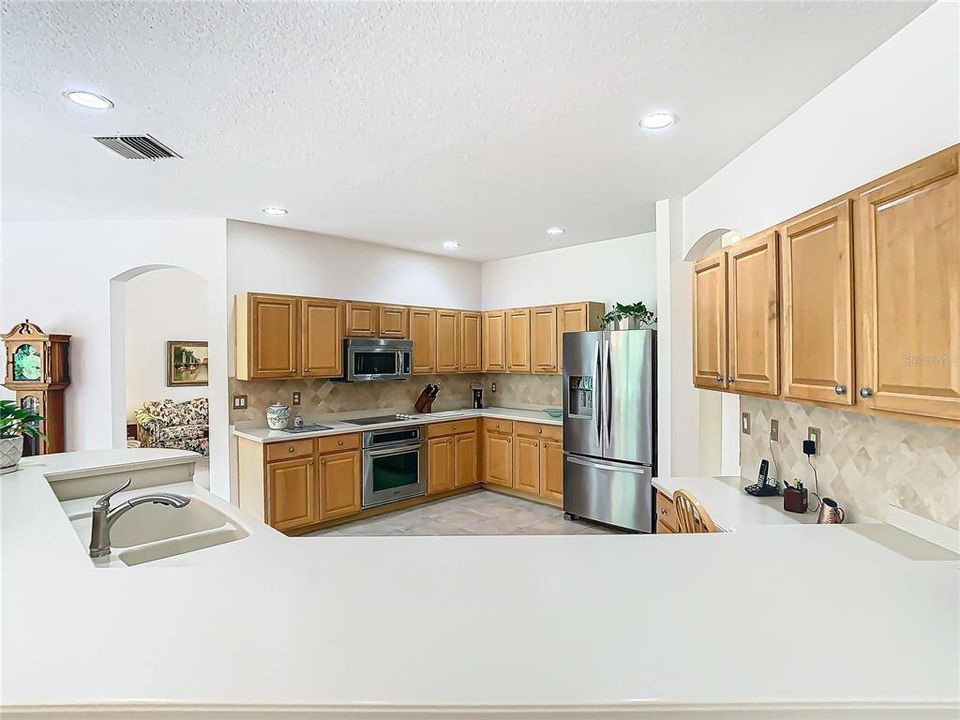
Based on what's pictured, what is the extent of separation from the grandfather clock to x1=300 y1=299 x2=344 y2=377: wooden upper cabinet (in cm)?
199

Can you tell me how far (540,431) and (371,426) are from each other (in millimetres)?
1669

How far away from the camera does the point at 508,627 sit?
998mm

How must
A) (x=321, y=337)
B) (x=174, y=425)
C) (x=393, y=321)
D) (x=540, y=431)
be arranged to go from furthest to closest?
(x=174, y=425) → (x=393, y=321) → (x=540, y=431) → (x=321, y=337)

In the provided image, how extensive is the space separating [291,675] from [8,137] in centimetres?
326

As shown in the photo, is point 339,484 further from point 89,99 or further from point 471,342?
point 89,99

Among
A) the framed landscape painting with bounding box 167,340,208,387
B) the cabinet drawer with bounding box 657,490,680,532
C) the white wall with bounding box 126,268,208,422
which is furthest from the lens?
the framed landscape painting with bounding box 167,340,208,387

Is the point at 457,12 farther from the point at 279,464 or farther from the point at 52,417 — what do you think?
the point at 52,417

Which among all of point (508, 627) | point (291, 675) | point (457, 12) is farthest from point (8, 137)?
point (508, 627)

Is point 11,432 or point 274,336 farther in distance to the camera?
point 274,336

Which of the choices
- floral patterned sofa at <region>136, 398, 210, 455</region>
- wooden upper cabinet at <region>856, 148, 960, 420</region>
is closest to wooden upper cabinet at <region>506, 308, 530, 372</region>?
wooden upper cabinet at <region>856, 148, 960, 420</region>

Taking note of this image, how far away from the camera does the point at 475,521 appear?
4895 millimetres

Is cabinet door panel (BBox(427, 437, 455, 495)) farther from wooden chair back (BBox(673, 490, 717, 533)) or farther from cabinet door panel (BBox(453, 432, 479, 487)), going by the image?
wooden chair back (BBox(673, 490, 717, 533))

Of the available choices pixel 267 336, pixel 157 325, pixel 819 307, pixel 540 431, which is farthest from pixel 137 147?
pixel 157 325

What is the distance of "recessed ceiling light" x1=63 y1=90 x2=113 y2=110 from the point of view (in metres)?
2.24
